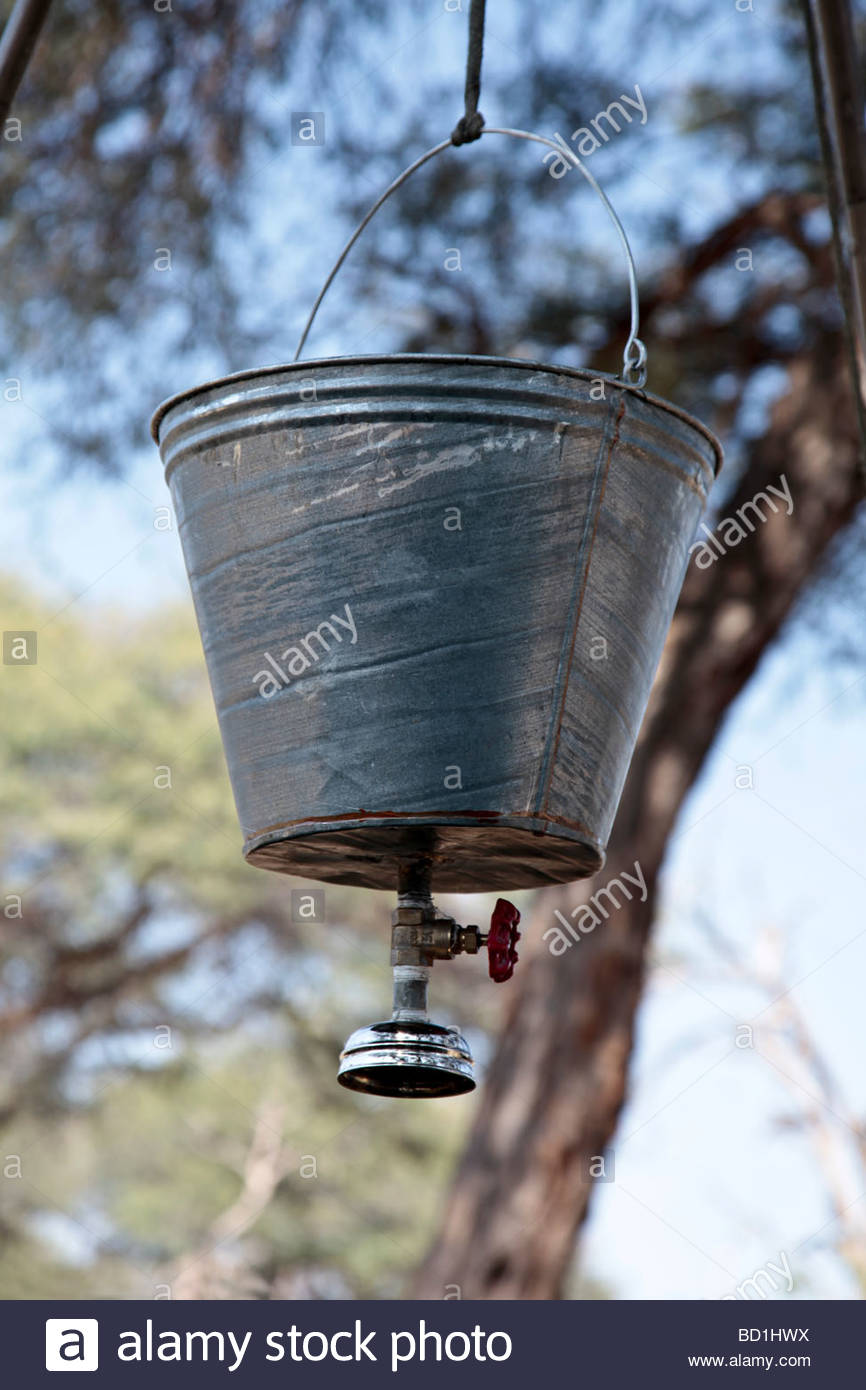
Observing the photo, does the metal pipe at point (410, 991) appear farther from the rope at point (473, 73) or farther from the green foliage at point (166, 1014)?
the green foliage at point (166, 1014)

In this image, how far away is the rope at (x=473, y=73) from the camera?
147 centimetres

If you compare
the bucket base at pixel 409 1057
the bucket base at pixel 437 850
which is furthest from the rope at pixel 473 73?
the bucket base at pixel 409 1057

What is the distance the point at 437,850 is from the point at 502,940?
0.14 metres

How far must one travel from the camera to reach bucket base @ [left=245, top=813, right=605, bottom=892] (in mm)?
1165

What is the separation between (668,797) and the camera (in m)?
4.73

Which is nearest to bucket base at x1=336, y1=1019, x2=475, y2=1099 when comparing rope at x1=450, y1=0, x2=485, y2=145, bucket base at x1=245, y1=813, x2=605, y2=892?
bucket base at x1=245, y1=813, x2=605, y2=892

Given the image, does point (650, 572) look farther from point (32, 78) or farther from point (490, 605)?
point (32, 78)

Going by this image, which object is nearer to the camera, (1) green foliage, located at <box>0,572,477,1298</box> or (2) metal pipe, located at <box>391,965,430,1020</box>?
(2) metal pipe, located at <box>391,965,430,1020</box>

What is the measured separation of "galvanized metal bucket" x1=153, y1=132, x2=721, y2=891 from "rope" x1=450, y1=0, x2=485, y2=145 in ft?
1.36

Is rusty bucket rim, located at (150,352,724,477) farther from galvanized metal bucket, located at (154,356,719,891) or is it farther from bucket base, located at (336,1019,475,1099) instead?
bucket base, located at (336,1019,475,1099)

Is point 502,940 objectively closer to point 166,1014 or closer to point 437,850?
point 437,850

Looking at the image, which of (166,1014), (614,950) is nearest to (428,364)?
(614,950)

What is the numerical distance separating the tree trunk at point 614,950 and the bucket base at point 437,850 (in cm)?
322

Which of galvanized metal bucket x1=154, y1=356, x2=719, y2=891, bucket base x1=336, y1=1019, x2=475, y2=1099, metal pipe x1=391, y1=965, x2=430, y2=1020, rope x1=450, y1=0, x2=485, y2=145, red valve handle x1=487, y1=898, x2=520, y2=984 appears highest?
rope x1=450, y1=0, x2=485, y2=145
